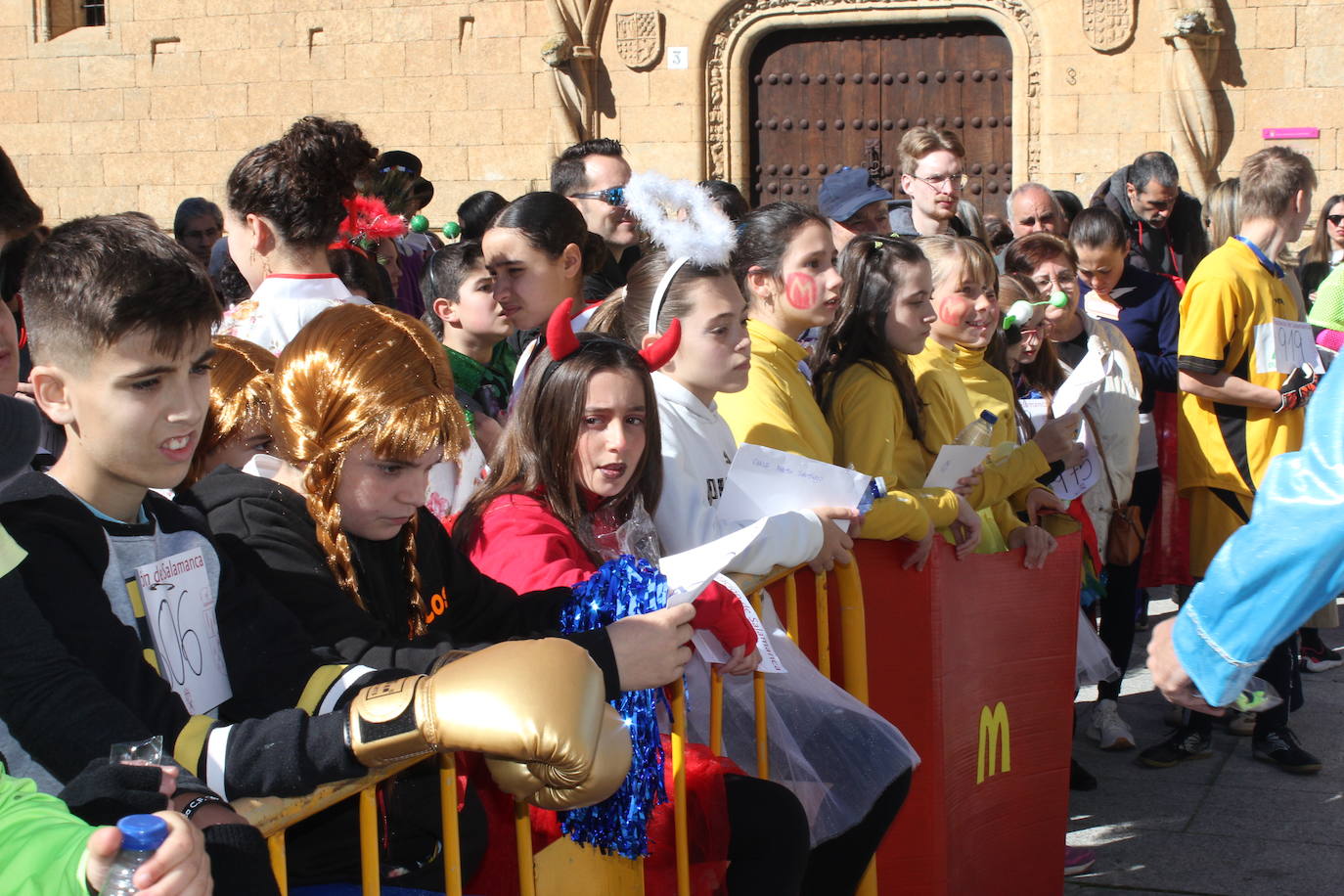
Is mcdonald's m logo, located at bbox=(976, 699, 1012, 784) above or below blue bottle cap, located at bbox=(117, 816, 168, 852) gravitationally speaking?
below

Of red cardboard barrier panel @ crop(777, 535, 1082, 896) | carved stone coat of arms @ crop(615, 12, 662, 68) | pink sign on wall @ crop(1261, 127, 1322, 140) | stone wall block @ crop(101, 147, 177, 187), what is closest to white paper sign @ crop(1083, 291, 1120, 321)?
red cardboard barrier panel @ crop(777, 535, 1082, 896)

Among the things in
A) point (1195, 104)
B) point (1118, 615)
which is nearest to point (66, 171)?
point (1195, 104)

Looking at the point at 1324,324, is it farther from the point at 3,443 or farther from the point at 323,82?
the point at 323,82

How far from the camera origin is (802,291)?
3.87 metres

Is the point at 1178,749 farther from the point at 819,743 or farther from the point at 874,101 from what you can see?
the point at 874,101

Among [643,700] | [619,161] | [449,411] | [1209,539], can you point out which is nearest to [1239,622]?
[643,700]

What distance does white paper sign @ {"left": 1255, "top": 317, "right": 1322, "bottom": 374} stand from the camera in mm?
5090

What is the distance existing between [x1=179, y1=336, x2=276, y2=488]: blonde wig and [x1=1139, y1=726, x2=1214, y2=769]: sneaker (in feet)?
11.7

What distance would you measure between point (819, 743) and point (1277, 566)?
1.07m

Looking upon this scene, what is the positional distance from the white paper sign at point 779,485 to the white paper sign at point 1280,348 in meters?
2.67

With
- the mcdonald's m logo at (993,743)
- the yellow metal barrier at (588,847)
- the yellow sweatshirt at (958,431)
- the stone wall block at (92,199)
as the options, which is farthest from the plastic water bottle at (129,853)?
the stone wall block at (92,199)

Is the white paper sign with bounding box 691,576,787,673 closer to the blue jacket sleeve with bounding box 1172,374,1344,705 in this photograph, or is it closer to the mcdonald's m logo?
the blue jacket sleeve with bounding box 1172,374,1344,705

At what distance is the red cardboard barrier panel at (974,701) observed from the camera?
Answer: 338 cm

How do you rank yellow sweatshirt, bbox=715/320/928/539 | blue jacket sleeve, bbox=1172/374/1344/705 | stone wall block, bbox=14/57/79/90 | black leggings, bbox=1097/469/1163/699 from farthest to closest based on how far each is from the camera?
stone wall block, bbox=14/57/79/90 → black leggings, bbox=1097/469/1163/699 → yellow sweatshirt, bbox=715/320/928/539 → blue jacket sleeve, bbox=1172/374/1344/705
